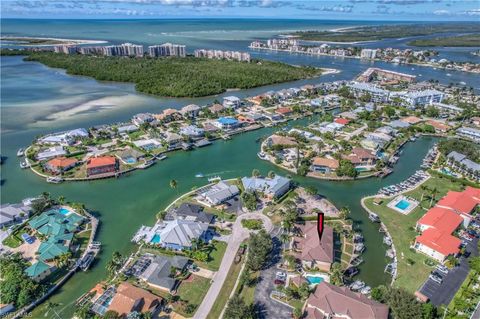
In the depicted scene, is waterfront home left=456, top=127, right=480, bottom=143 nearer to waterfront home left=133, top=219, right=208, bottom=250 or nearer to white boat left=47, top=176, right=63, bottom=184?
waterfront home left=133, top=219, right=208, bottom=250

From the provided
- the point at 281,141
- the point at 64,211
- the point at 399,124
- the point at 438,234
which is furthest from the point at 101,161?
the point at 399,124

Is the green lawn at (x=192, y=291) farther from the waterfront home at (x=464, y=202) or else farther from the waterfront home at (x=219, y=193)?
the waterfront home at (x=464, y=202)

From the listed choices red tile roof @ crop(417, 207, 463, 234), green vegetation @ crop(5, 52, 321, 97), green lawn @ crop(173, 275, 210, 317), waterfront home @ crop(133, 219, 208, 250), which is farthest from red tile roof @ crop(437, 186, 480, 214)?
green vegetation @ crop(5, 52, 321, 97)

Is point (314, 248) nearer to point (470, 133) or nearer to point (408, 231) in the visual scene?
point (408, 231)

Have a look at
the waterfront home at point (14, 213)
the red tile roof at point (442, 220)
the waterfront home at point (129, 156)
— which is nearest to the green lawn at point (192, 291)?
the waterfront home at point (14, 213)

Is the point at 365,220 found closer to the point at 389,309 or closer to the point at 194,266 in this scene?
the point at 389,309
